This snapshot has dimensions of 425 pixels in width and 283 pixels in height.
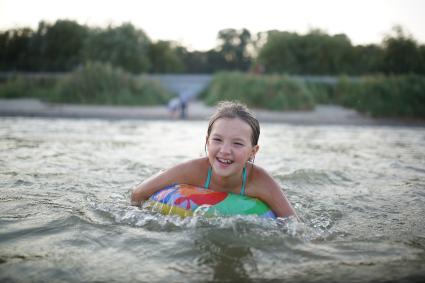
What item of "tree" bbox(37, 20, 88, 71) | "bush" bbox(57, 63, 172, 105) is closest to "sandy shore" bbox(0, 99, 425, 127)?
"bush" bbox(57, 63, 172, 105)

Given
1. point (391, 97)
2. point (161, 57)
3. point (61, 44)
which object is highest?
point (61, 44)

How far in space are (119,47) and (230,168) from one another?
3254cm

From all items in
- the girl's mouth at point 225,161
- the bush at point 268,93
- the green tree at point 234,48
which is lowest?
the girl's mouth at point 225,161

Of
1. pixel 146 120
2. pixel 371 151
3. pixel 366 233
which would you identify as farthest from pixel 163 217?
pixel 146 120

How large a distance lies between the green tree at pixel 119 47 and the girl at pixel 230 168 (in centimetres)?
3149

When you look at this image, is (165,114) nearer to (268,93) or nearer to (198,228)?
(268,93)

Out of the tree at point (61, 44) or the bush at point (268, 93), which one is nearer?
the bush at point (268, 93)

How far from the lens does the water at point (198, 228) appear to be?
2.54m

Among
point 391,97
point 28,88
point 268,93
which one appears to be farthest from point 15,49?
point 391,97

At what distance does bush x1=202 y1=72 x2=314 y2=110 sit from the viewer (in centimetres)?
1664

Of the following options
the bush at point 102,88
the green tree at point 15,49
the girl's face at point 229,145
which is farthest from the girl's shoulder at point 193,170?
the green tree at point 15,49

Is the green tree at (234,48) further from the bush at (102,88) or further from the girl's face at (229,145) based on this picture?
the girl's face at (229,145)

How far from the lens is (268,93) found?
1697cm

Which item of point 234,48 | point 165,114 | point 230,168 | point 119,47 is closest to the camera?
point 230,168
